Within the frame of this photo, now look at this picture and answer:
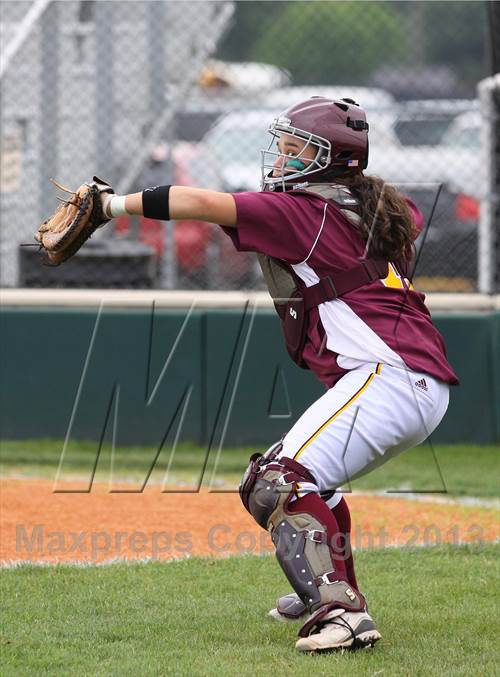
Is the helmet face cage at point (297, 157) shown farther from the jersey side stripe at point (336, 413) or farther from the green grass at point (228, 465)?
the green grass at point (228, 465)

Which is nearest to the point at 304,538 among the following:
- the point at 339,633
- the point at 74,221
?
the point at 339,633

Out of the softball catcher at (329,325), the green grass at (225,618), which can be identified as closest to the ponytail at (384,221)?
the softball catcher at (329,325)

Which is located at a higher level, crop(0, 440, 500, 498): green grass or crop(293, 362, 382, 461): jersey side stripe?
crop(293, 362, 382, 461): jersey side stripe

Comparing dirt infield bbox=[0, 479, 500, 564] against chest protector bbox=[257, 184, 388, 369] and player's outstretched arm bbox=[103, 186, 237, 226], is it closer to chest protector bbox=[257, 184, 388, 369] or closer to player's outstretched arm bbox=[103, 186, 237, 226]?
chest protector bbox=[257, 184, 388, 369]

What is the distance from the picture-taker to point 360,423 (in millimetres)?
3820

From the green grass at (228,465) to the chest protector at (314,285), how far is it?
3192mm

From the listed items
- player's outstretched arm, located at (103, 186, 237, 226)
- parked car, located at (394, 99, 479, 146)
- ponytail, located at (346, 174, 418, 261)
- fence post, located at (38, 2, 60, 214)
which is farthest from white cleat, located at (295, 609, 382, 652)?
parked car, located at (394, 99, 479, 146)

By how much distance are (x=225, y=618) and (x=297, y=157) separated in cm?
151

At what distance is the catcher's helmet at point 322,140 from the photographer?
4.02 metres

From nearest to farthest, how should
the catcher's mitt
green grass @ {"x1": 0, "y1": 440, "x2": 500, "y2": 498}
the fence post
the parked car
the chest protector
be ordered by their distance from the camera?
the catcher's mitt, the chest protector, green grass @ {"x1": 0, "y1": 440, "x2": 500, "y2": 498}, the fence post, the parked car

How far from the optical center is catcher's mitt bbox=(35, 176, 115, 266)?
377cm

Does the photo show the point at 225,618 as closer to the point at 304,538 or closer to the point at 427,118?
the point at 304,538

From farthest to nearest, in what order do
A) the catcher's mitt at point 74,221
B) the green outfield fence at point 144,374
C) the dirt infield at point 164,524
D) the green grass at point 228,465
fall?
the green outfield fence at point 144,374, the green grass at point 228,465, the dirt infield at point 164,524, the catcher's mitt at point 74,221

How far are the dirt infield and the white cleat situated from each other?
1.57 m
